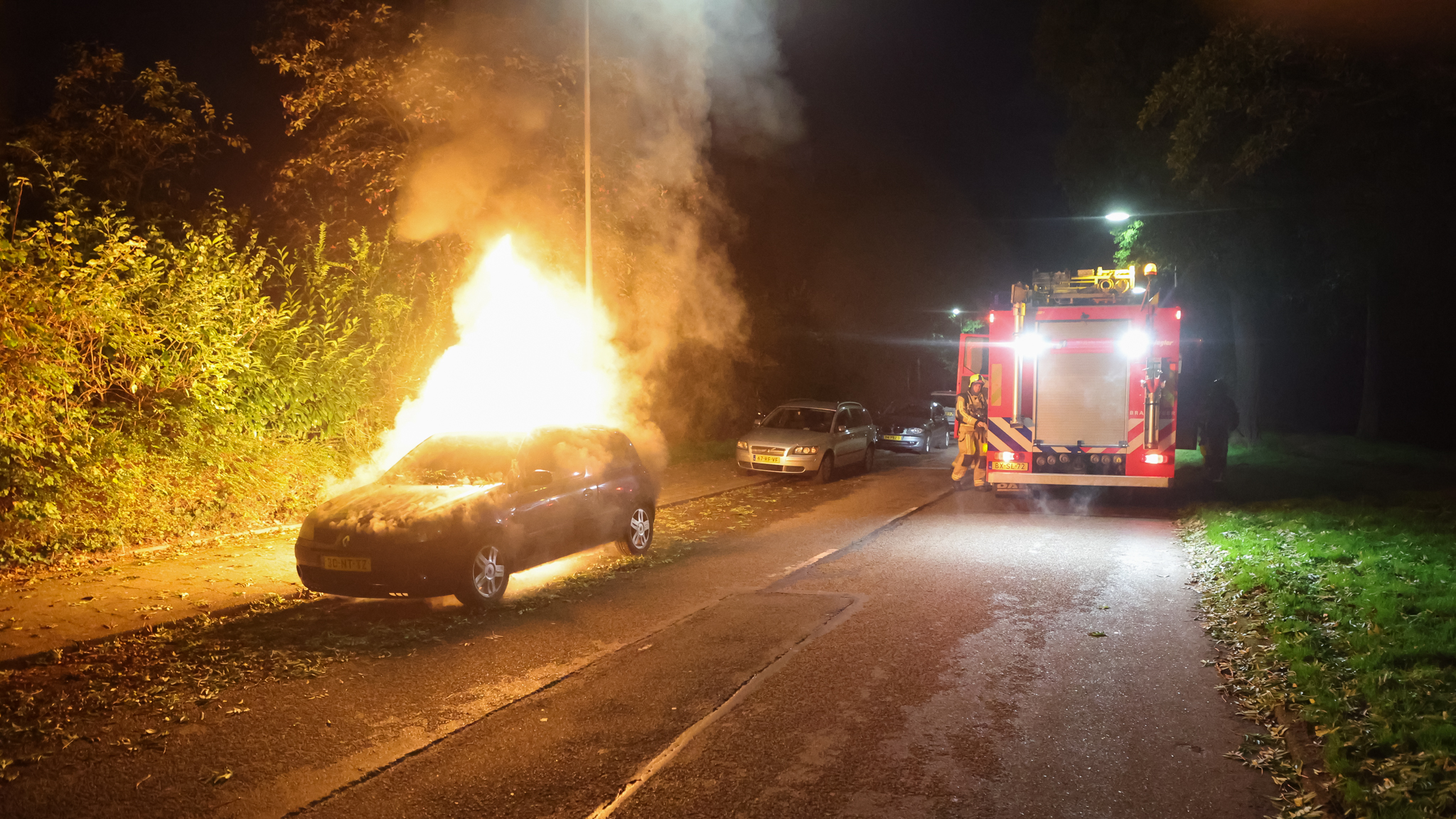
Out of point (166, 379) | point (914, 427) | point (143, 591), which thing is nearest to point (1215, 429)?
point (914, 427)

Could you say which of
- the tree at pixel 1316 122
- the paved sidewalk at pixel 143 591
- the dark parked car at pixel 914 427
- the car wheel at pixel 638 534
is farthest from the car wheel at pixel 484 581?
the dark parked car at pixel 914 427

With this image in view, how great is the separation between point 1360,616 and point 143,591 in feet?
33.1

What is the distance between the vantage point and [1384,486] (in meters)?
16.8

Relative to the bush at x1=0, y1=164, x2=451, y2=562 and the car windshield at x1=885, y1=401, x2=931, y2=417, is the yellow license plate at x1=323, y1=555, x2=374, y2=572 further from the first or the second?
the car windshield at x1=885, y1=401, x2=931, y2=417

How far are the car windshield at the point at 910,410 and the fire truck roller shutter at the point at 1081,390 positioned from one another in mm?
13864

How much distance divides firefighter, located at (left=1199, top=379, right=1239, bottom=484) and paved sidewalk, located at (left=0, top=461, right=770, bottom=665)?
49.3ft

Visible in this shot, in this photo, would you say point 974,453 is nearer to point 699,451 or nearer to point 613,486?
point 613,486

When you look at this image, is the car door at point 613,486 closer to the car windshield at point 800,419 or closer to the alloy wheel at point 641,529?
the alloy wheel at point 641,529

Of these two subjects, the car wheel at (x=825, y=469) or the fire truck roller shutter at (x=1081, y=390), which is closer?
the fire truck roller shutter at (x=1081, y=390)

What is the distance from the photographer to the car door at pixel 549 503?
8523mm

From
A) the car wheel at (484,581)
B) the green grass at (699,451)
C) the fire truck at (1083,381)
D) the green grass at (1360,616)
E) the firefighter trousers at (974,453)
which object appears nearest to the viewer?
the green grass at (1360,616)

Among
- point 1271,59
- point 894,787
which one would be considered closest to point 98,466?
point 894,787

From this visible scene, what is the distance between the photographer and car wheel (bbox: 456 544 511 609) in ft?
25.5

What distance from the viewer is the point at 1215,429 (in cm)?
1712
